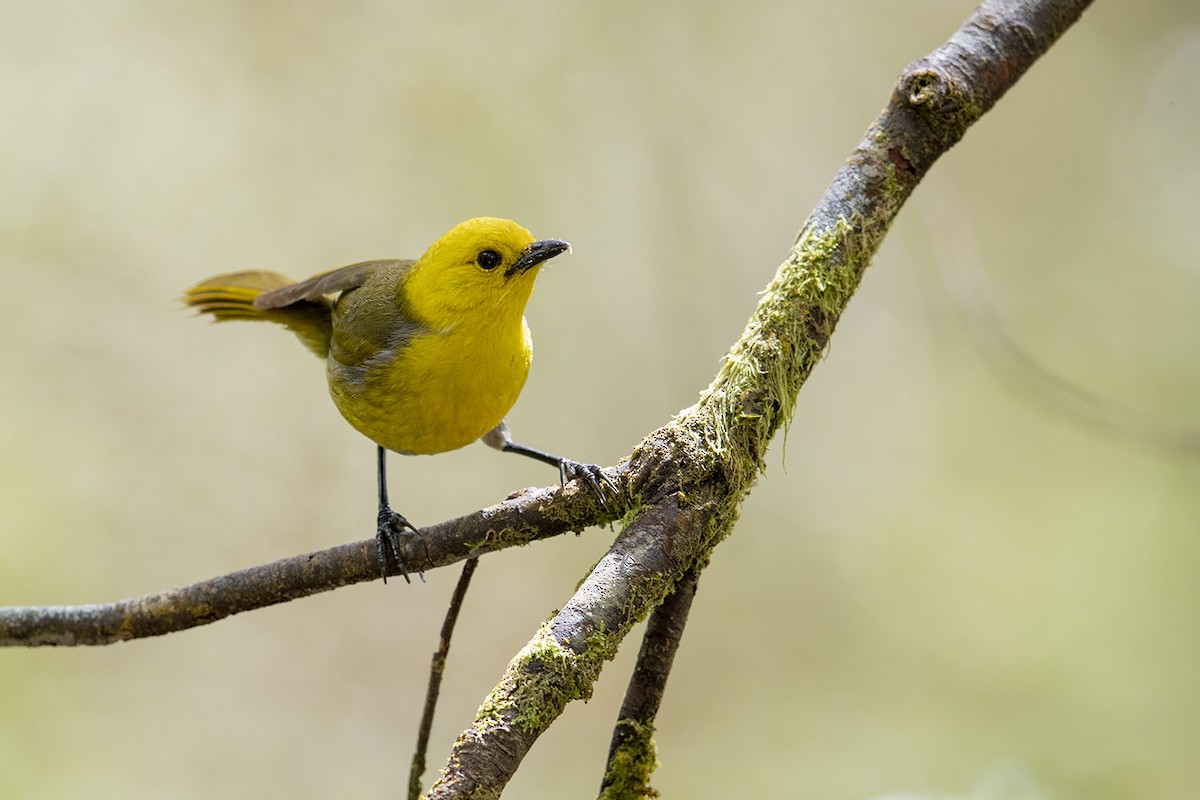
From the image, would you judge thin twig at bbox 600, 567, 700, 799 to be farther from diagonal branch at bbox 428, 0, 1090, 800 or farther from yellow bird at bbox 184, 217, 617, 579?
yellow bird at bbox 184, 217, 617, 579

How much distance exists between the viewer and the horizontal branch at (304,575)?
2256 millimetres

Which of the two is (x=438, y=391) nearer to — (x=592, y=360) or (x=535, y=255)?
(x=535, y=255)

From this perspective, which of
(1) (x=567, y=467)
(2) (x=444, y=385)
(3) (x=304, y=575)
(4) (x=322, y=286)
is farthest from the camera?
(4) (x=322, y=286)

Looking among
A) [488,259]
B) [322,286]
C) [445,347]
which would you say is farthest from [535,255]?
[322,286]

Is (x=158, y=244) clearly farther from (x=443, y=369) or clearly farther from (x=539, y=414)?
(x=443, y=369)

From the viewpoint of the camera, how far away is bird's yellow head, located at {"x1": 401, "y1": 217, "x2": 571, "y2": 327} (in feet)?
10.9

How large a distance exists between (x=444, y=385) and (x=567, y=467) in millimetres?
519

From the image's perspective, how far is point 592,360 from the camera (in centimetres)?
668

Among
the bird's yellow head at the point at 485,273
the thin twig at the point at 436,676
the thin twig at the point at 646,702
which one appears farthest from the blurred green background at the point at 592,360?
the thin twig at the point at 646,702

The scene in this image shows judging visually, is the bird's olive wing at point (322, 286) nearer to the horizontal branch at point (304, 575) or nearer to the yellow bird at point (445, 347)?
the yellow bird at point (445, 347)

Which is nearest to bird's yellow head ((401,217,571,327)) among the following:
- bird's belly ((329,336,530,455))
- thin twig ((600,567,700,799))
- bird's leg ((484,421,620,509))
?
bird's belly ((329,336,530,455))

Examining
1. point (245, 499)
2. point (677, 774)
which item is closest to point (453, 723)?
point (677, 774)

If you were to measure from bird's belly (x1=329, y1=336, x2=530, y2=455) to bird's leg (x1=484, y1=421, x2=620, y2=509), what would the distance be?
0.87ft

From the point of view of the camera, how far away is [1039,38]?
278 cm
